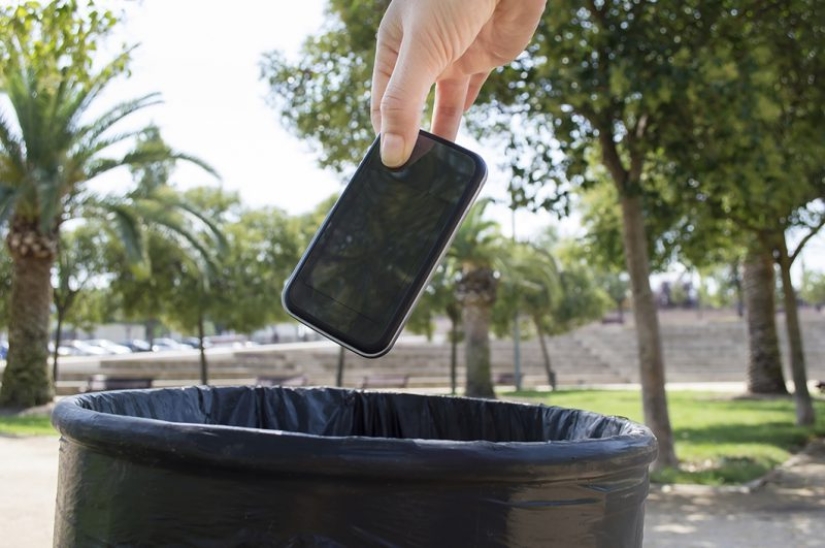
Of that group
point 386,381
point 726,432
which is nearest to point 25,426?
point 726,432

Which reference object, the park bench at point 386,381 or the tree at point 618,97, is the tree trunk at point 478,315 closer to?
the park bench at point 386,381

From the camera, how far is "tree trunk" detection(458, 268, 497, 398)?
2175 cm

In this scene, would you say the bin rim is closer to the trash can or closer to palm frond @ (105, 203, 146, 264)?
the trash can

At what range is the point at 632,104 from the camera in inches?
319

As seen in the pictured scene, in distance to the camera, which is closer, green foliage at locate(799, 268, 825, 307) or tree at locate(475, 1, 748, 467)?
tree at locate(475, 1, 748, 467)

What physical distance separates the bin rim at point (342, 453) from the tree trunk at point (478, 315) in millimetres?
20009

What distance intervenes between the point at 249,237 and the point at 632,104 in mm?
19384

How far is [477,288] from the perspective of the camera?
2192cm

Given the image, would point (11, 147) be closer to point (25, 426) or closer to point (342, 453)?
point (25, 426)

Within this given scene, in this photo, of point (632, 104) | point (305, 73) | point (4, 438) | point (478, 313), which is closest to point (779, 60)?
point (632, 104)

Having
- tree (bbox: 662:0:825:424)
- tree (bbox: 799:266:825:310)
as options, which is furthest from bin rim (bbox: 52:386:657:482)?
tree (bbox: 799:266:825:310)

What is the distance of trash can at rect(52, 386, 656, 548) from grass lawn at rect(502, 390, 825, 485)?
413 cm

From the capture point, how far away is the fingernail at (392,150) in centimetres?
175

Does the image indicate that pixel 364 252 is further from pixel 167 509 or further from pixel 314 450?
pixel 167 509
